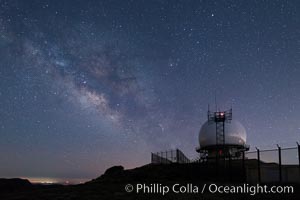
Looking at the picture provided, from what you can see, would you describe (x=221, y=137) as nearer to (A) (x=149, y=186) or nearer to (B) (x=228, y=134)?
(B) (x=228, y=134)

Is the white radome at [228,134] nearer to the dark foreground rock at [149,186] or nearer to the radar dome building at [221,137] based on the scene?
the radar dome building at [221,137]

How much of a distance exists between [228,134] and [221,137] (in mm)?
1395

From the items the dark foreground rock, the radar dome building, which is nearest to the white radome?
the radar dome building

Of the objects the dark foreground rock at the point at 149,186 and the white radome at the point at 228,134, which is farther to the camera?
the white radome at the point at 228,134

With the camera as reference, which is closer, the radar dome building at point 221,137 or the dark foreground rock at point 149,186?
the dark foreground rock at point 149,186

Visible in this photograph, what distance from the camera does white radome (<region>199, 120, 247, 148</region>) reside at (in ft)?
147

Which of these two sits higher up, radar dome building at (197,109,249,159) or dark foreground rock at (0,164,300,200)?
radar dome building at (197,109,249,159)

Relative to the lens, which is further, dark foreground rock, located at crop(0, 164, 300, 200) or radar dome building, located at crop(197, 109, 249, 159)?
radar dome building, located at crop(197, 109, 249, 159)

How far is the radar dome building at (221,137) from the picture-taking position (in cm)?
4394

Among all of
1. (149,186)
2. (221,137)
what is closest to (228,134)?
A: (221,137)

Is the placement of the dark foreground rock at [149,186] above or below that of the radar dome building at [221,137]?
below

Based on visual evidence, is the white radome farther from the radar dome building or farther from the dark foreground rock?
the dark foreground rock

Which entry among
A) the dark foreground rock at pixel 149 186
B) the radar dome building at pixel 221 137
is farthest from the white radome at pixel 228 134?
the dark foreground rock at pixel 149 186

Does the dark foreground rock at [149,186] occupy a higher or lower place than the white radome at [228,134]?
lower
